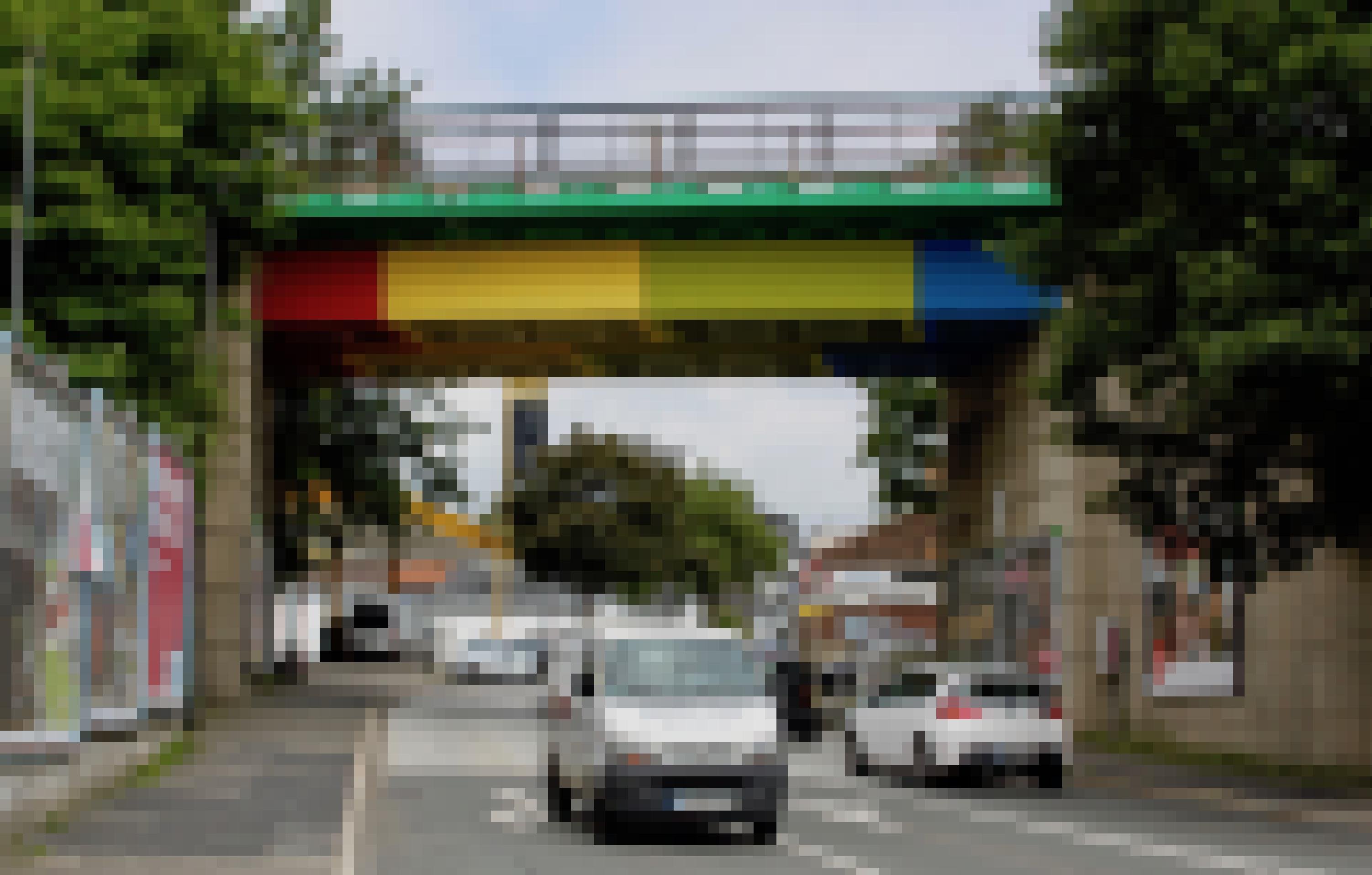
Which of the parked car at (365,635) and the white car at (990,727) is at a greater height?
the white car at (990,727)

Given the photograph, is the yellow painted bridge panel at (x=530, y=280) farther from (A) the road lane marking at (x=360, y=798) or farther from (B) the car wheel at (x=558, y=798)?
(B) the car wheel at (x=558, y=798)

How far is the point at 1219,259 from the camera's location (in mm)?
20312

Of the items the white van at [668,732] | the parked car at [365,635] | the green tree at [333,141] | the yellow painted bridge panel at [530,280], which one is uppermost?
the green tree at [333,141]

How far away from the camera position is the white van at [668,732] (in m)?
18.1

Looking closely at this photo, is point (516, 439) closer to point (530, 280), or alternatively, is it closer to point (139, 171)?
point (530, 280)

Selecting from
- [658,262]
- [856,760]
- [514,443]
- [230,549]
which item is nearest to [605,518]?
[230,549]

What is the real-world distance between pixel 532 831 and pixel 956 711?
729 centimetres

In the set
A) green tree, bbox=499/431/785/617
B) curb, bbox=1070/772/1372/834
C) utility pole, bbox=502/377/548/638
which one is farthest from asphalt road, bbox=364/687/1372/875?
green tree, bbox=499/431/785/617

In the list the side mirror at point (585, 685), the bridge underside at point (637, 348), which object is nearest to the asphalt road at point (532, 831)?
the side mirror at point (585, 685)

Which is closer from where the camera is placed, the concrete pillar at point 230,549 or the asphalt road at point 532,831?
the asphalt road at point 532,831

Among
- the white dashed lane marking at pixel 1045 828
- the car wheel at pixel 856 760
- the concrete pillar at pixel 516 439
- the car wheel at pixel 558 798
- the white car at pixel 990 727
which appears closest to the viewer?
the white dashed lane marking at pixel 1045 828

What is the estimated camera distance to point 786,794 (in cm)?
1950

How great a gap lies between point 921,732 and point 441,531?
265 ft

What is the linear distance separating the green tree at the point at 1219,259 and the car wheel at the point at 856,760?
5685 millimetres
